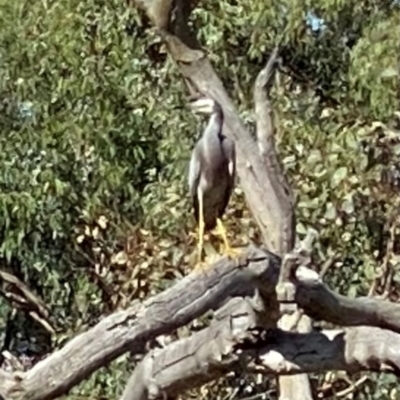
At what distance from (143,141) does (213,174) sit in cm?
187

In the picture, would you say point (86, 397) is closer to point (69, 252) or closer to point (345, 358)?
point (69, 252)

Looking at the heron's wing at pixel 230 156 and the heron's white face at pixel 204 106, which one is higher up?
the heron's white face at pixel 204 106

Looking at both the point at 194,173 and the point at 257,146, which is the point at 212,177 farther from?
the point at 257,146

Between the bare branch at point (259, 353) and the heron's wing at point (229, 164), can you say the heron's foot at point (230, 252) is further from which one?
the heron's wing at point (229, 164)

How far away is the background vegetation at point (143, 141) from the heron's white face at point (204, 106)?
74 centimetres

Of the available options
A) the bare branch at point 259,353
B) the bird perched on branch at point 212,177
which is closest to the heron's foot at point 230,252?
the bare branch at point 259,353

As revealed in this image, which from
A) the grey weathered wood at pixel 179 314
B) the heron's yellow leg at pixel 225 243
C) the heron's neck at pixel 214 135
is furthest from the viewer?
the heron's neck at pixel 214 135

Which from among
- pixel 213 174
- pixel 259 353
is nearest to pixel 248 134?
pixel 213 174

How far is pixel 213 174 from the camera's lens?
500 cm

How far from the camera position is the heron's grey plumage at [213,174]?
196 inches

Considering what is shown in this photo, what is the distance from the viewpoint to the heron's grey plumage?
4.98 meters

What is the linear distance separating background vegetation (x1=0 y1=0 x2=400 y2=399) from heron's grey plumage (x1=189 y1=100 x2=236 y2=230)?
1.05 m

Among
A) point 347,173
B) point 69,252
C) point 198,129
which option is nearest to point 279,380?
point 347,173

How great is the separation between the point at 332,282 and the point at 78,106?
4.65ft
